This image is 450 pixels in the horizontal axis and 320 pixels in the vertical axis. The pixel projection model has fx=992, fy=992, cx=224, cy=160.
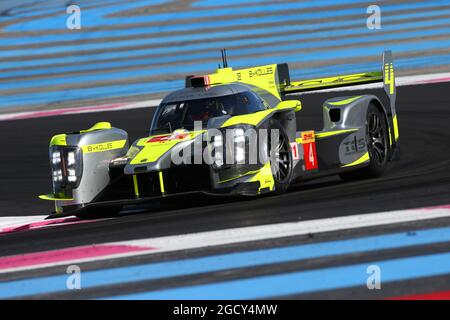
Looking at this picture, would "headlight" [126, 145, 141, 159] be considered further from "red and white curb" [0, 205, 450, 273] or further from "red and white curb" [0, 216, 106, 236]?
"red and white curb" [0, 205, 450, 273]

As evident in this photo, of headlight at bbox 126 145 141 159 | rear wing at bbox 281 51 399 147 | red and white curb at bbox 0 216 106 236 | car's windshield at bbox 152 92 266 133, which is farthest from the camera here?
rear wing at bbox 281 51 399 147

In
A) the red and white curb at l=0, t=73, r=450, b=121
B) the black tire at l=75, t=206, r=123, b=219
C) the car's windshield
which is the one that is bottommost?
the black tire at l=75, t=206, r=123, b=219

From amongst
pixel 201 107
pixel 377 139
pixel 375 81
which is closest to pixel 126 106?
pixel 375 81

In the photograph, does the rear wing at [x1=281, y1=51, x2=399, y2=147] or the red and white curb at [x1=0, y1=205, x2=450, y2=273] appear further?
the rear wing at [x1=281, y1=51, x2=399, y2=147]

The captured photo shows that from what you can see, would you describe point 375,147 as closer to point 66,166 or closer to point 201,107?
point 201,107

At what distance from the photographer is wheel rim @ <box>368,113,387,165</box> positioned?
1037 centimetres

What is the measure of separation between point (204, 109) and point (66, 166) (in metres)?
1.41

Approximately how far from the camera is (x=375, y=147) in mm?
10414

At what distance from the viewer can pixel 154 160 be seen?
8516mm

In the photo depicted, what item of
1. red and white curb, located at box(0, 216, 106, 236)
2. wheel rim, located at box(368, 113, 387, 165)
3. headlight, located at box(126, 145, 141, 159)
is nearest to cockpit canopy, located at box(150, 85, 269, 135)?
headlight, located at box(126, 145, 141, 159)

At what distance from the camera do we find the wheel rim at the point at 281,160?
9062 millimetres

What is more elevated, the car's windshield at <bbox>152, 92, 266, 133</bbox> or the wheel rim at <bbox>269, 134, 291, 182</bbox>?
the car's windshield at <bbox>152, 92, 266, 133</bbox>

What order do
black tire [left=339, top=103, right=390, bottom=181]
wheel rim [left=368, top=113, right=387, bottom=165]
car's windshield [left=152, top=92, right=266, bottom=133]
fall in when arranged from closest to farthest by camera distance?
car's windshield [left=152, top=92, right=266, bottom=133] < black tire [left=339, top=103, right=390, bottom=181] < wheel rim [left=368, top=113, right=387, bottom=165]

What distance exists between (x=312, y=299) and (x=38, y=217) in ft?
17.4
